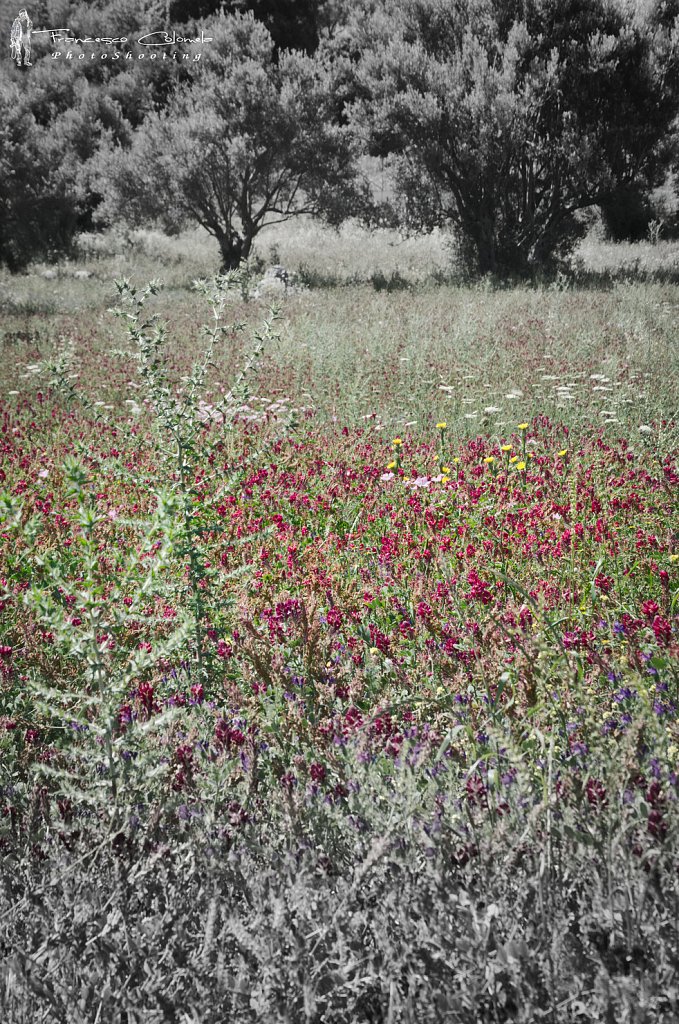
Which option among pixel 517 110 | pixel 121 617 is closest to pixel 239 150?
pixel 517 110

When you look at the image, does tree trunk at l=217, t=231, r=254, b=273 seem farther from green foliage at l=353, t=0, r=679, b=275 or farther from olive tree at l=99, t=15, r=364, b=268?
green foliage at l=353, t=0, r=679, b=275

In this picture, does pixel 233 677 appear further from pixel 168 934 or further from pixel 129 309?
pixel 129 309

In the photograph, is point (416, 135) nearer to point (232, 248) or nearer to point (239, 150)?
point (239, 150)

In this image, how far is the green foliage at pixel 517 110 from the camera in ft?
53.1

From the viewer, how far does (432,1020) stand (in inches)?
52.5

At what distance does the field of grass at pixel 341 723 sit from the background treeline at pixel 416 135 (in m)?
14.0

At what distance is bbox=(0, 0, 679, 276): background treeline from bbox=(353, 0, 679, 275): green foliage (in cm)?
4

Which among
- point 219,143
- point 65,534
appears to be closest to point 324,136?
point 219,143

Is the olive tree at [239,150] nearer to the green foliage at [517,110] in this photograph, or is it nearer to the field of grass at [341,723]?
the green foliage at [517,110]

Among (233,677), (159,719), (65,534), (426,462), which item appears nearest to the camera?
(159,719)

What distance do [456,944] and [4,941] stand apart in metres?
1.12

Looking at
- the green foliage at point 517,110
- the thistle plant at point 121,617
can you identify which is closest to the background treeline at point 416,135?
the green foliage at point 517,110

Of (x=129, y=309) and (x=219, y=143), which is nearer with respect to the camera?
(x=129, y=309)

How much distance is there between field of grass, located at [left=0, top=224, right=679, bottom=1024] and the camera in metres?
1.44
